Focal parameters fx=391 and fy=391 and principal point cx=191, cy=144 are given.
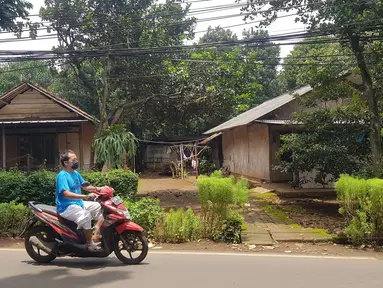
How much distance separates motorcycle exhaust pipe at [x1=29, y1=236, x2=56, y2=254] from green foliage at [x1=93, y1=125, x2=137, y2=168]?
6.72 meters

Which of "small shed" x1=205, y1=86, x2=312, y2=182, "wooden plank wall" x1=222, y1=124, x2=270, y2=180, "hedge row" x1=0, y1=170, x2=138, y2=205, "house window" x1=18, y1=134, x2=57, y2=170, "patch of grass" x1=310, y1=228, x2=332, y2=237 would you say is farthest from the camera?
"house window" x1=18, y1=134, x2=57, y2=170

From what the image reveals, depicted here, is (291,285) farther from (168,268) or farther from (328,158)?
(328,158)

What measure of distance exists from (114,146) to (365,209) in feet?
26.2

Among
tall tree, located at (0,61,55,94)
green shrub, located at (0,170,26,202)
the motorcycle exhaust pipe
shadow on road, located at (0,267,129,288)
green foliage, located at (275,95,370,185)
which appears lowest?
shadow on road, located at (0,267,129,288)

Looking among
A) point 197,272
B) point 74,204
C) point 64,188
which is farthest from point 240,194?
point 64,188

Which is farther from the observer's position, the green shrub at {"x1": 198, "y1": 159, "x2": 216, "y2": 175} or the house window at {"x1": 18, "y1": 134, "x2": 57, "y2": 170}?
the green shrub at {"x1": 198, "y1": 159, "x2": 216, "y2": 175}

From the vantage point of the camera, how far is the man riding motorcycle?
564 centimetres

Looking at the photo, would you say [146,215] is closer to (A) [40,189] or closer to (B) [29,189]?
(A) [40,189]

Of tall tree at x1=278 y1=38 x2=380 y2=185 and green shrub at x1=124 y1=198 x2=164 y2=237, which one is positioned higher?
tall tree at x1=278 y1=38 x2=380 y2=185

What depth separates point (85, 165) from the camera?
18.9 meters

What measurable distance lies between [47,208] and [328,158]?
292 inches

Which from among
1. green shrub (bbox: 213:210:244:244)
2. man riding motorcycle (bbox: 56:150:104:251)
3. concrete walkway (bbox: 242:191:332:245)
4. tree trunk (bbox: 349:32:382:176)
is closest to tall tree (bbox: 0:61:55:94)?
concrete walkway (bbox: 242:191:332:245)

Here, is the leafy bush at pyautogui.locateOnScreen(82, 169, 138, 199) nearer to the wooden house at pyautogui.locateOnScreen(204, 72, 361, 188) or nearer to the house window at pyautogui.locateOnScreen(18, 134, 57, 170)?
the wooden house at pyautogui.locateOnScreen(204, 72, 361, 188)

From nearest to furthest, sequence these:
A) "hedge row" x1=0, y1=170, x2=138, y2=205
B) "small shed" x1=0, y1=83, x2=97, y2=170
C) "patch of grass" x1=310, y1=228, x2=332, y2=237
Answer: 1. "patch of grass" x1=310, y1=228, x2=332, y2=237
2. "hedge row" x1=0, y1=170, x2=138, y2=205
3. "small shed" x1=0, y1=83, x2=97, y2=170
